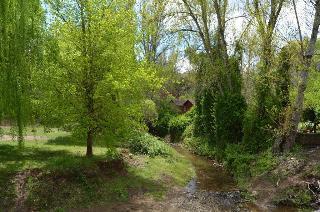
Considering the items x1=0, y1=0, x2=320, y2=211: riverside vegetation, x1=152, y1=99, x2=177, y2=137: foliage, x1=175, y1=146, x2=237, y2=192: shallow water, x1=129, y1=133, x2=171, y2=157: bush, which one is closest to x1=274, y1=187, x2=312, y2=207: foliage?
x1=0, y1=0, x2=320, y2=211: riverside vegetation

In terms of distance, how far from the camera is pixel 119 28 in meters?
16.8

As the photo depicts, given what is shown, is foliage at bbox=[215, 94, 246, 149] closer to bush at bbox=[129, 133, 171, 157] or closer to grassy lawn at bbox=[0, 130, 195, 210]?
bush at bbox=[129, 133, 171, 157]

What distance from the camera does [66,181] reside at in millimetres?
15055

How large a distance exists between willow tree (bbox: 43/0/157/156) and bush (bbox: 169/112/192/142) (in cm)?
2146

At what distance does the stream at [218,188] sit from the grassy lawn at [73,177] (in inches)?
35.6

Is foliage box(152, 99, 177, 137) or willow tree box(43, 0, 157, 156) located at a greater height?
willow tree box(43, 0, 157, 156)

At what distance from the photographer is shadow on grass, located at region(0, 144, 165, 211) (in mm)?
13922

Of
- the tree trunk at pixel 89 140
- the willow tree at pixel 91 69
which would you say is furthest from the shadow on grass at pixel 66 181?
the willow tree at pixel 91 69

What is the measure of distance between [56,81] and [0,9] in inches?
161

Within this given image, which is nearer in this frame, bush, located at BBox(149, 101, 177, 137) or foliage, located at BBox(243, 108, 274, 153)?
foliage, located at BBox(243, 108, 274, 153)

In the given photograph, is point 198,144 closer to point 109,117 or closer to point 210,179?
point 210,179

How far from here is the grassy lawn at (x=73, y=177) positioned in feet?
45.9

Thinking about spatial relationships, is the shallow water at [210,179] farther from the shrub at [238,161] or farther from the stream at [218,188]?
the shrub at [238,161]

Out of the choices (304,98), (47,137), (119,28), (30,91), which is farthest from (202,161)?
(30,91)
